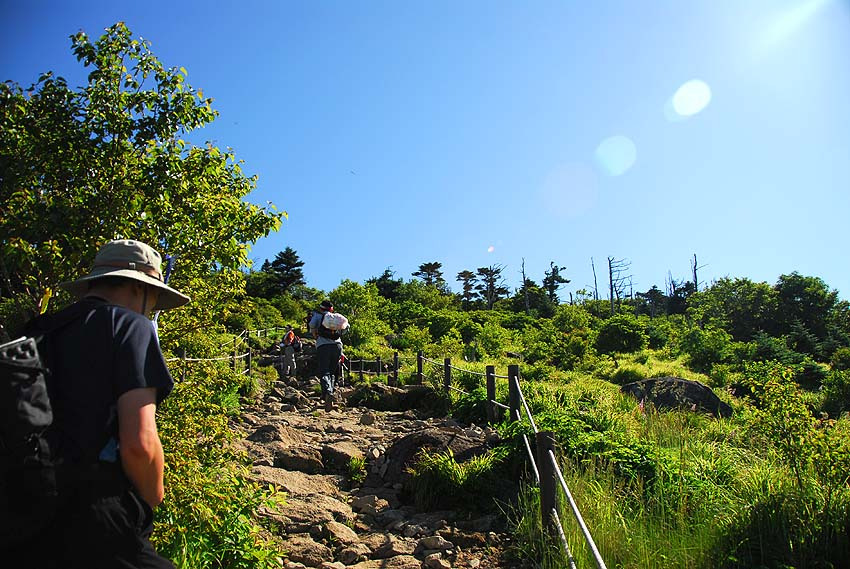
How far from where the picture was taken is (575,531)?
420cm

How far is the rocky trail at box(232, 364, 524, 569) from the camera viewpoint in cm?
488

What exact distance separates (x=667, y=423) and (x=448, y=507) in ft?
13.1

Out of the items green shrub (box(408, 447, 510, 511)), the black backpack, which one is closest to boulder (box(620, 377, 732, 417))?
green shrub (box(408, 447, 510, 511))

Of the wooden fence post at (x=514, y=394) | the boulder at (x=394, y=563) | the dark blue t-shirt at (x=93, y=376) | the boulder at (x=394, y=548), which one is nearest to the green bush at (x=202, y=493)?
→ the boulder at (x=394, y=563)

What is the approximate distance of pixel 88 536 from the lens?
5.55ft

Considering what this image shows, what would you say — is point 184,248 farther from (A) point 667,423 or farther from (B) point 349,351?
(B) point 349,351

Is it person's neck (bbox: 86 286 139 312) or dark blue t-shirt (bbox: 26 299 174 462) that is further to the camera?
person's neck (bbox: 86 286 139 312)

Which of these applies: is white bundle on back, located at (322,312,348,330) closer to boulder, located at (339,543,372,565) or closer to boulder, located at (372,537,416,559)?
boulder, located at (372,537,416,559)

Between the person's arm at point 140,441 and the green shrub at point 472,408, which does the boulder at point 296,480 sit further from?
the person's arm at point 140,441

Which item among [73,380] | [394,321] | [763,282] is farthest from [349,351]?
[763,282]

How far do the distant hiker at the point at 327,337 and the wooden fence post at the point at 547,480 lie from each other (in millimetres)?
6740

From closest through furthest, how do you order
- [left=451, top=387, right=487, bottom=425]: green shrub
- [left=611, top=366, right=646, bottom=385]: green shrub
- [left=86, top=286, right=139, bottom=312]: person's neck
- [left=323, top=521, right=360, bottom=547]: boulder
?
[left=86, top=286, right=139, bottom=312]: person's neck < [left=323, top=521, right=360, bottom=547]: boulder < [left=451, top=387, right=487, bottom=425]: green shrub < [left=611, top=366, right=646, bottom=385]: green shrub

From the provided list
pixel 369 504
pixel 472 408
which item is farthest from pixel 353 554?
pixel 472 408

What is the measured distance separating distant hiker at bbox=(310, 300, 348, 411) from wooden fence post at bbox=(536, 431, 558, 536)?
6740mm
